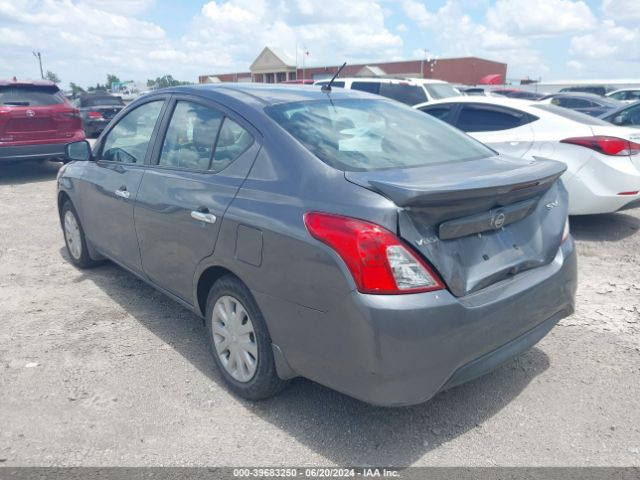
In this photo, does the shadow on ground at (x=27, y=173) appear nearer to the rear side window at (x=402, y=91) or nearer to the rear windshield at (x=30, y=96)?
the rear windshield at (x=30, y=96)

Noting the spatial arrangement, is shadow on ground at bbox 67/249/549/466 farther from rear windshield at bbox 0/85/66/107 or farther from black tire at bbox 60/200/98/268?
rear windshield at bbox 0/85/66/107

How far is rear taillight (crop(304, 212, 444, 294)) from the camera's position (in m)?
2.33

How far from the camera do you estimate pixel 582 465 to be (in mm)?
2549

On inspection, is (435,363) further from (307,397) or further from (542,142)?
(542,142)

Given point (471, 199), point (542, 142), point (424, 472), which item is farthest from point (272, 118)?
point (542, 142)

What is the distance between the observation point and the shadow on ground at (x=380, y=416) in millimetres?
2691

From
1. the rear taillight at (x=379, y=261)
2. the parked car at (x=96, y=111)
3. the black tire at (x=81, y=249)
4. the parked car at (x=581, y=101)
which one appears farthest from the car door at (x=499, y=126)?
the parked car at (x=96, y=111)

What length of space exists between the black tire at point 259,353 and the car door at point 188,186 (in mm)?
225

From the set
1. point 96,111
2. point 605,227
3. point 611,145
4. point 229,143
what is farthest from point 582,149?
point 96,111

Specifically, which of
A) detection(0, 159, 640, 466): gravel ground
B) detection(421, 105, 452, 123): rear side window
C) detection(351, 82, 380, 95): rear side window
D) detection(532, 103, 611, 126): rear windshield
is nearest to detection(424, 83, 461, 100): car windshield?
detection(351, 82, 380, 95): rear side window

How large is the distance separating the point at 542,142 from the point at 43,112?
27.8 ft

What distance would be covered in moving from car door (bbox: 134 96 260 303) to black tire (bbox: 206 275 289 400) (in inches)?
8.9

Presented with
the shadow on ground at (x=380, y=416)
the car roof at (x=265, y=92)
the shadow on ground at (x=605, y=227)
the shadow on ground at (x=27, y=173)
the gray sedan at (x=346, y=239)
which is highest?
the car roof at (x=265, y=92)

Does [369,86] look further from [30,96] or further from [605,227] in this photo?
[605,227]
